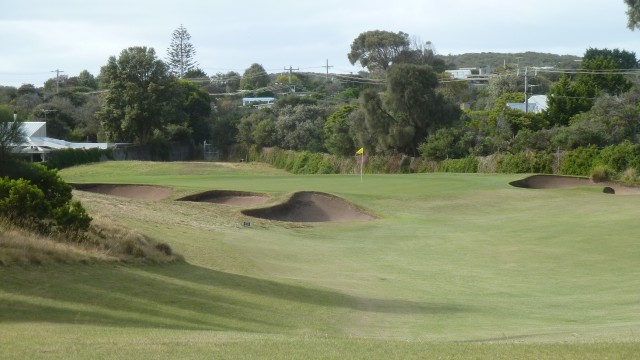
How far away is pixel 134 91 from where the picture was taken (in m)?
90.2

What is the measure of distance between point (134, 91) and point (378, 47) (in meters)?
60.2

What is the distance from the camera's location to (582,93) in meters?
85.9

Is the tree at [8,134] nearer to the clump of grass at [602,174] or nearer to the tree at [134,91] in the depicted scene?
the clump of grass at [602,174]

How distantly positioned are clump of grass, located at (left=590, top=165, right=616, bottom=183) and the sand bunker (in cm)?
37

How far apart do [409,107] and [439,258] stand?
158 ft

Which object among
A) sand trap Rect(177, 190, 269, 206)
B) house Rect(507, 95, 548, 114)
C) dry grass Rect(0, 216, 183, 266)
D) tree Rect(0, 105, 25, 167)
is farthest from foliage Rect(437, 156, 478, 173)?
tree Rect(0, 105, 25, 167)

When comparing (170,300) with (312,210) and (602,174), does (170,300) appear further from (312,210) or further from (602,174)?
(602,174)

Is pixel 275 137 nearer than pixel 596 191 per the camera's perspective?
No

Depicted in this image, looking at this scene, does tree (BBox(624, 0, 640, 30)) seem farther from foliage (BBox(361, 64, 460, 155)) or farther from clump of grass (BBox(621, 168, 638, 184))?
foliage (BBox(361, 64, 460, 155))

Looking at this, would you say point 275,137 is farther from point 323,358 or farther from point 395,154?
point 323,358

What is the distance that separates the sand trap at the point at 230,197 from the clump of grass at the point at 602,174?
2092 cm

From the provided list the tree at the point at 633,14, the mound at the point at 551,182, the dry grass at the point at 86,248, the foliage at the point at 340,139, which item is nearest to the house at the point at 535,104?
the foliage at the point at 340,139

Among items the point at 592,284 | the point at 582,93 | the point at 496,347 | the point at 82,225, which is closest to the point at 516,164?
the point at 582,93

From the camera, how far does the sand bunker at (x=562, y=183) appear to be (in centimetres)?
5116
